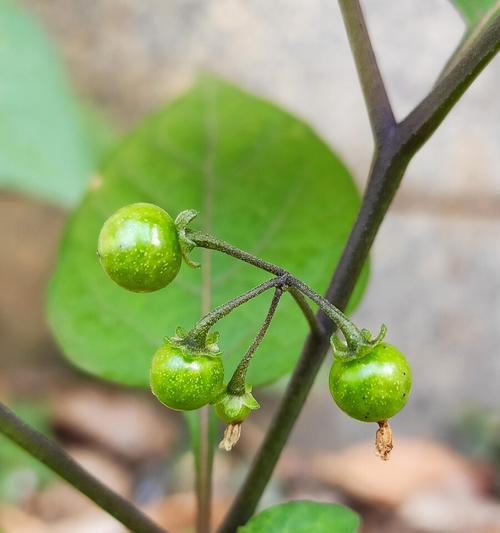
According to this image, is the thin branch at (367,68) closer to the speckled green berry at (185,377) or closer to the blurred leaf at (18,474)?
the speckled green berry at (185,377)

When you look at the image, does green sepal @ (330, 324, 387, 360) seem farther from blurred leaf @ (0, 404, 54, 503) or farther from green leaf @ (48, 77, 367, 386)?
blurred leaf @ (0, 404, 54, 503)

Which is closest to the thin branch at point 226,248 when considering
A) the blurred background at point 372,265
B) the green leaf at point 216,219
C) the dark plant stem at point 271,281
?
the dark plant stem at point 271,281

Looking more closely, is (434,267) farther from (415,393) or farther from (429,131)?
(429,131)

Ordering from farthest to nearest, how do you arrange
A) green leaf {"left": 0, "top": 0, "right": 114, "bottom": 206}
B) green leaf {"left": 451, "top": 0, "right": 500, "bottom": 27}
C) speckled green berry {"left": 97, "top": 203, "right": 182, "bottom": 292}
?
green leaf {"left": 0, "top": 0, "right": 114, "bottom": 206}
green leaf {"left": 451, "top": 0, "right": 500, "bottom": 27}
speckled green berry {"left": 97, "top": 203, "right": 182, "bottom": 292}

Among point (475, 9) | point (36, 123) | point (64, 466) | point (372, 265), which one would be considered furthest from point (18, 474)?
point (475, 9)

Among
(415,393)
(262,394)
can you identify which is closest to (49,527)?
(262,394)

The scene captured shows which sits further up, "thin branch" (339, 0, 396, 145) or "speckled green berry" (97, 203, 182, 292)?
"thin branch" (339, 0, 396, 145)

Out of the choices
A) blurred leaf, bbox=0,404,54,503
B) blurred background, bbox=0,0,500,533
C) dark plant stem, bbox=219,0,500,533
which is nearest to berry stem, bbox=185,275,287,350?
dark plant stem, bbox=219,0,500,533
